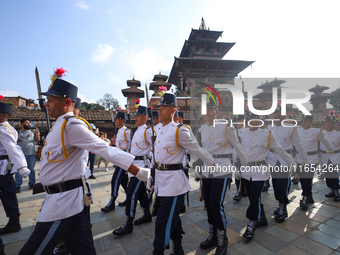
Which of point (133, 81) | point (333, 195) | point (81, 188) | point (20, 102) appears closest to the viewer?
point (81, 188)

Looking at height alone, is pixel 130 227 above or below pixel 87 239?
below

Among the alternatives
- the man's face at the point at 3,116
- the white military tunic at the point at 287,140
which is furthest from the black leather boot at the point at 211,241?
the man's face at the point at 3,116

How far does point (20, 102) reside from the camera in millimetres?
42656

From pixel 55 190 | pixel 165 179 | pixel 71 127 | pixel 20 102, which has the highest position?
pixel 20 102

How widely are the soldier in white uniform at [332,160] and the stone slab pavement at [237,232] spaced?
0.33 metres

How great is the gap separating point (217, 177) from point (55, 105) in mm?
2425

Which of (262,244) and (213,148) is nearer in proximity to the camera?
(262,244)

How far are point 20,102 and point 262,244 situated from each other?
176 feet

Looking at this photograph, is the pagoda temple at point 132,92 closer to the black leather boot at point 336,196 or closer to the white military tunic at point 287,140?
the white military tunic at point 287,140

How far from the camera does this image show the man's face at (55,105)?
6.43 feet

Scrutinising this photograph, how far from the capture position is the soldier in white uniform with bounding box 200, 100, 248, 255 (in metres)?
2.79

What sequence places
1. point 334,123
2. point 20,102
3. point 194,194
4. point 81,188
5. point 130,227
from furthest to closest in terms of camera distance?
point 20,102, point 334,123, point 194,194, point 130,227, point 81,188

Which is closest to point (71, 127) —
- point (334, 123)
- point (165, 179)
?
point (165, 179)

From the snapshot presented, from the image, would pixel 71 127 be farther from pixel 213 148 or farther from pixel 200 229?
pixel 200 229
